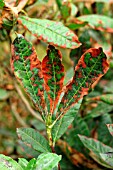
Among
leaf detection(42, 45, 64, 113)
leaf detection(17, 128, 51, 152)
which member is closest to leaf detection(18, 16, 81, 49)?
leaf detection(42, 45, 64, 113)

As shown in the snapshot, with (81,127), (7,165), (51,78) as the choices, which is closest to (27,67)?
(51,78)

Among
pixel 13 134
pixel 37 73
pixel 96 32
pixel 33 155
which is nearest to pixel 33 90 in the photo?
pixel 37 73

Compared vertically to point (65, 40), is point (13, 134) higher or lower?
lower

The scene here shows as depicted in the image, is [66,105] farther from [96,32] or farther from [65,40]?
[96,32]

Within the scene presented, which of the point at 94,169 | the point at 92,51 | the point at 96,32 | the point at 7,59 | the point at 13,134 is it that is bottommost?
the point at 13,134

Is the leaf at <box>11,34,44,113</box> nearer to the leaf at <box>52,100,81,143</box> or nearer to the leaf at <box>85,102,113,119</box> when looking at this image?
the leaf at <box>52,100,81,143</box>

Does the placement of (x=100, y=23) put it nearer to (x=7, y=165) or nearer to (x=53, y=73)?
(x=53, y=73)
